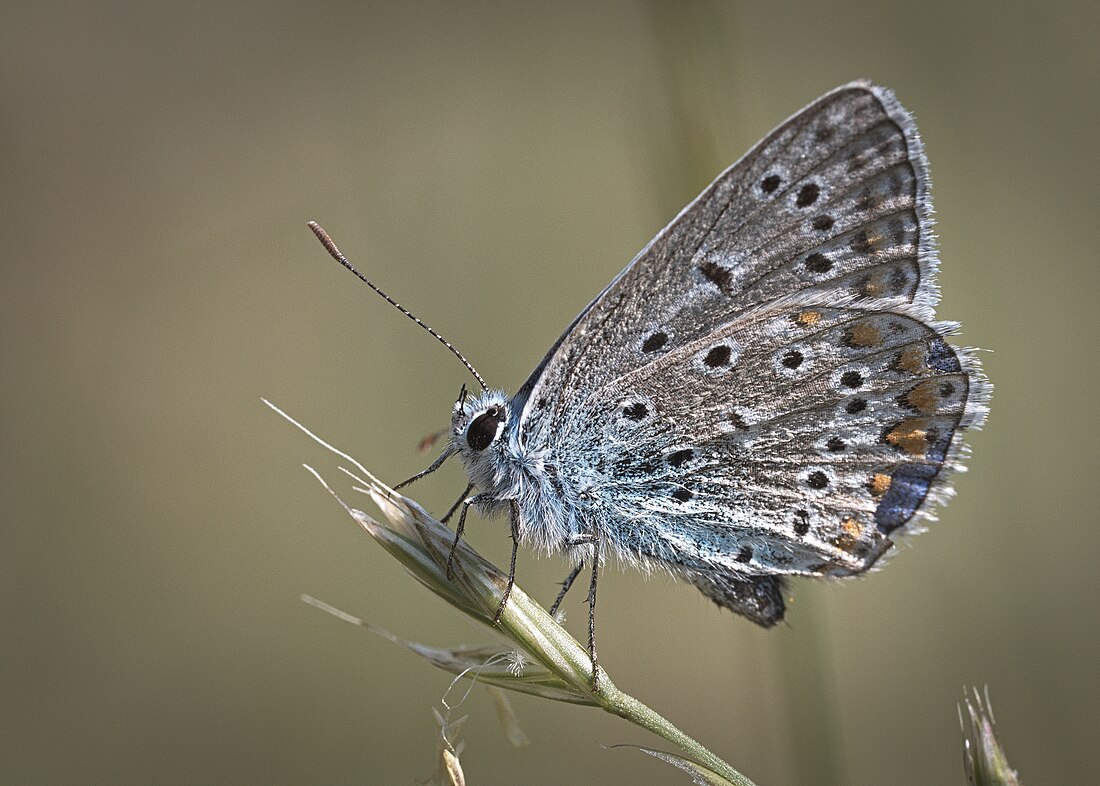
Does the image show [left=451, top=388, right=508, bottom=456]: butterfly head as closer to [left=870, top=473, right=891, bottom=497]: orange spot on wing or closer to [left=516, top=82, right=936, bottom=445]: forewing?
[left=516, top=82, right=936, bottom=445]: forewing

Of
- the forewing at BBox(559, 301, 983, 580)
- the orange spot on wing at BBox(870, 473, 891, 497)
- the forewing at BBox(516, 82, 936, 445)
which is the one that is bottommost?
the orange spot on wing at BBox(870, 473, 891, 497)

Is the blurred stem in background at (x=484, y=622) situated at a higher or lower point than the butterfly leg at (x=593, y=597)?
higher

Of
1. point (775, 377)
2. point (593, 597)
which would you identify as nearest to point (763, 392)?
point (775, 377)

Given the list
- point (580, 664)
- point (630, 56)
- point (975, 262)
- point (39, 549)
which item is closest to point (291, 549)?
point (39, 549)

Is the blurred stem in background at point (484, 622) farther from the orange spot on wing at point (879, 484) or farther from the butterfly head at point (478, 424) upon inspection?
the orange spot on wing at point (879, 484)

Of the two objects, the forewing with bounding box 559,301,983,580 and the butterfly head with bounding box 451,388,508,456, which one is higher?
the butterfly head with bounding box 451,388,508,456

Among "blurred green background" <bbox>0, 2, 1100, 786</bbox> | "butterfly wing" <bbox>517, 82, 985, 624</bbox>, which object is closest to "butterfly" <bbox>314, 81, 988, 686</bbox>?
"butterfly wing" <bbox>517, 82, 985, 624</bbox>

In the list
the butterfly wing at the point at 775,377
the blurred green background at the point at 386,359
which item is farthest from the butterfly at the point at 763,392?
the blurred green background at the point at 386,359
